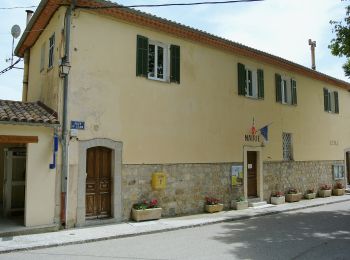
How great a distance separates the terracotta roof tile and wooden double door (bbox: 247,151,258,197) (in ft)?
28.6

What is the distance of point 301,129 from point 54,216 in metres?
13.2

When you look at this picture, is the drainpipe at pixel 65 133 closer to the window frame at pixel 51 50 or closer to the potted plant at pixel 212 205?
the window frame at pixel 51 50

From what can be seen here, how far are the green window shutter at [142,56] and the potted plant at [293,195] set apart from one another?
370 inches

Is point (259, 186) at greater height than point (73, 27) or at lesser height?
lesser

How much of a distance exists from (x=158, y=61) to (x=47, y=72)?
373 cm

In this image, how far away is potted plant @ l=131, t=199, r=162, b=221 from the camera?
10859 millimetres

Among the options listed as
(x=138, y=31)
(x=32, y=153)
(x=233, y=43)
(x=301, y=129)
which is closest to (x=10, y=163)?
(x=32, y=153)

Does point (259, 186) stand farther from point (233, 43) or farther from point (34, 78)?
point (34, 78)

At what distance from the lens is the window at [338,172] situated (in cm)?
2055

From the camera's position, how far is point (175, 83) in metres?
12.5

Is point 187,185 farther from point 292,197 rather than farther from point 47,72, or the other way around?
point 292,197

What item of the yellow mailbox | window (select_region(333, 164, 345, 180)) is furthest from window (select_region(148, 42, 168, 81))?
window (select_region(333, 164, 345, 180))

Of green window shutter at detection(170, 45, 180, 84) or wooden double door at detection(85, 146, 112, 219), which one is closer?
wooden double door at detection(85, 146, 112, 219)

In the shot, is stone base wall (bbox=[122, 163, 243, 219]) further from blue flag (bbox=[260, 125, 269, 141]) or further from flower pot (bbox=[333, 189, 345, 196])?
flower pot (bbox=[333, 189, 345, 196])
